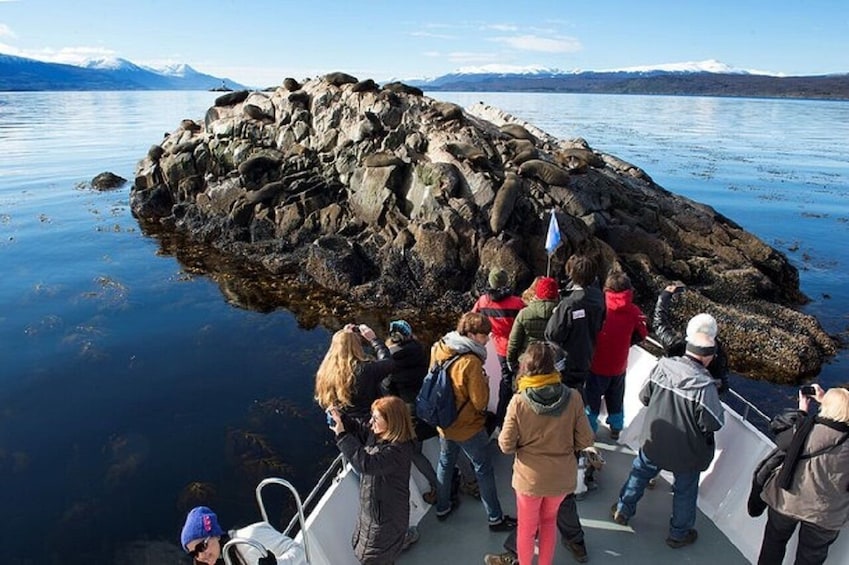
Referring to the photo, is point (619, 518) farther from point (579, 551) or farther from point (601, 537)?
point (579, 551)

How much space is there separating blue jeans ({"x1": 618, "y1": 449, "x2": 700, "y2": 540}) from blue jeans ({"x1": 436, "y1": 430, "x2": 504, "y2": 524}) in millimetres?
1275

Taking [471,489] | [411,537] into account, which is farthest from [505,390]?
[411,537]

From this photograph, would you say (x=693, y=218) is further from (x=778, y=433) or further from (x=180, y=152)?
(x=180, y=152)

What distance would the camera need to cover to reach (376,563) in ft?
14.6

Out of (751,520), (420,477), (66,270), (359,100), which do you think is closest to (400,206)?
(359,100)

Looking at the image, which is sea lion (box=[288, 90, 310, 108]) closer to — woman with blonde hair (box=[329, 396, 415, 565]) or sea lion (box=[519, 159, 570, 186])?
sea lion (box=[519, 159, 570, 186])

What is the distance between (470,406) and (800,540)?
9.08 ft

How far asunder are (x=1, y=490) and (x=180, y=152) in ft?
68.8

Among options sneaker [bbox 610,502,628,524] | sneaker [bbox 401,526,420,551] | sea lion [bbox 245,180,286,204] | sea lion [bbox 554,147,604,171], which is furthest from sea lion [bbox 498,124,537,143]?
sneaker [bbox 401,526,420,551]

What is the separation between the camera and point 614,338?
6.11 meters

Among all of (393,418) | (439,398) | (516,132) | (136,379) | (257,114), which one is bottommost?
(136,379)

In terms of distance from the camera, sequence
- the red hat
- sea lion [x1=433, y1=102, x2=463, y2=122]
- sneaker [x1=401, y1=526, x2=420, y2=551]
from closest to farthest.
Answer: sneaker [x1=401, y1=526, x2=420, y2=551], the red hat, sea lion [x1=433, y1=102, x2=463, y2=122]

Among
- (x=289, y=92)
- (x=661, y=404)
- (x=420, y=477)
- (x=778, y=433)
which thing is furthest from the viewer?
(x=289, y=92)

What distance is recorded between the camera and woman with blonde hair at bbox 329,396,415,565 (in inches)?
160
